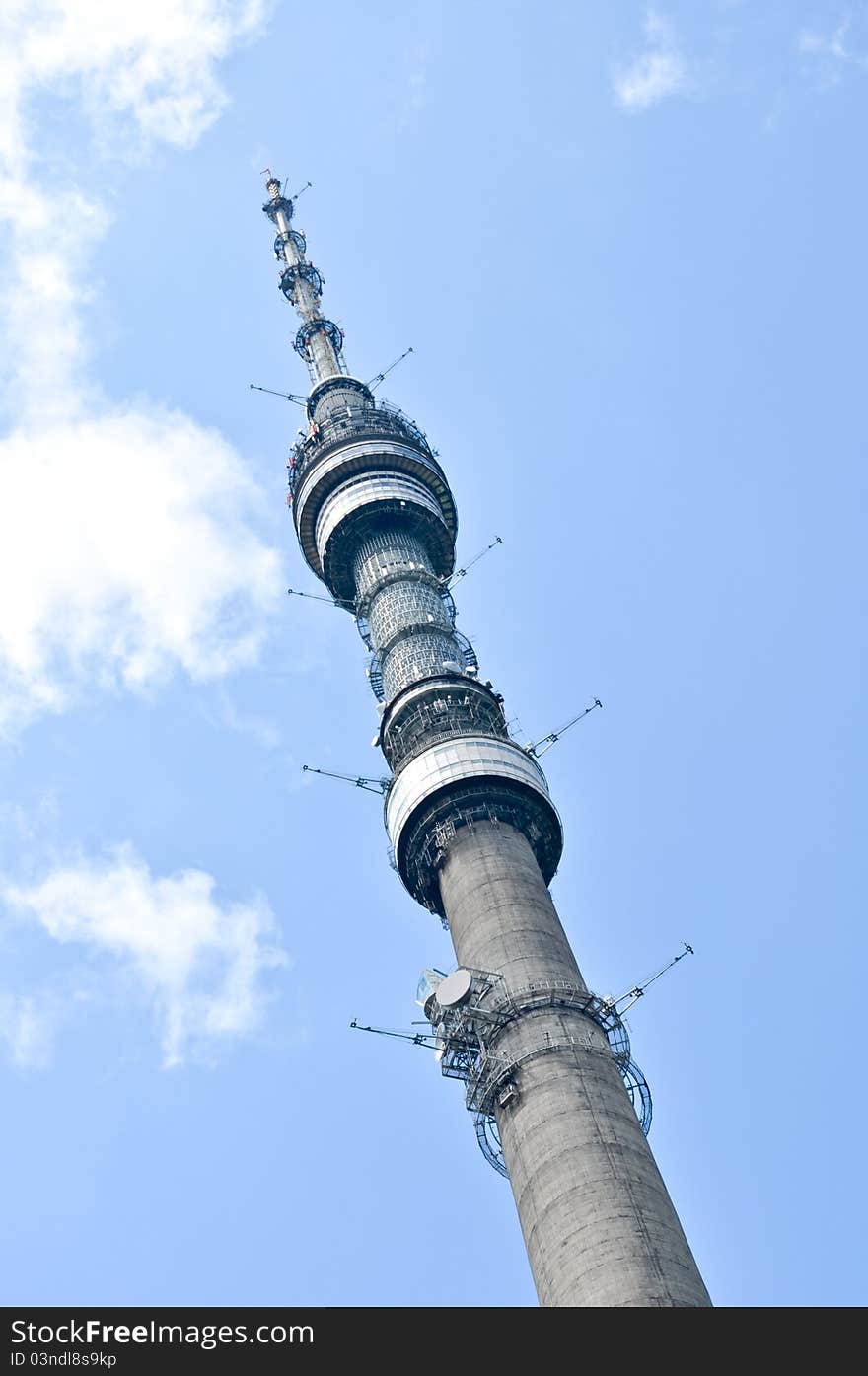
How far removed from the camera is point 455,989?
5412 cm

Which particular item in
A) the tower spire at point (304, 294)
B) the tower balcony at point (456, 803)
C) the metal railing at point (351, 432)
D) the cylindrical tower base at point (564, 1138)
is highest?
the tower spire at point (304, 294)

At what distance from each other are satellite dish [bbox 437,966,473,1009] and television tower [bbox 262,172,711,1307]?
0.11m

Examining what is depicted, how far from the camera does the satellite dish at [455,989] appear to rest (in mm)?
53719

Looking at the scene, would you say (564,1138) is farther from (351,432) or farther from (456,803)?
(351,432)

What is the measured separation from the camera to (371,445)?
85.8 m

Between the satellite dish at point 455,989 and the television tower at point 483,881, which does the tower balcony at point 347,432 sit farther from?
the satellite dish at point 455,989

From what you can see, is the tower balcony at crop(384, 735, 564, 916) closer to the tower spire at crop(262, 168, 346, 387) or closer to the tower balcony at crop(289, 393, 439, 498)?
the tower balcony at crop(289, 393, 439, 498)

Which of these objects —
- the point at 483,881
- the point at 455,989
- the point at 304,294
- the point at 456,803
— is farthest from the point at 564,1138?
the point at 304,294

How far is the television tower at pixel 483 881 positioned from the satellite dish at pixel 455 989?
11 centimetres

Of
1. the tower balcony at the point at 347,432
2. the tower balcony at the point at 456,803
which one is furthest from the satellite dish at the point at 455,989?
the tower balcony at the point at 347,432

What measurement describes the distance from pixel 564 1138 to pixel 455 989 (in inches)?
312

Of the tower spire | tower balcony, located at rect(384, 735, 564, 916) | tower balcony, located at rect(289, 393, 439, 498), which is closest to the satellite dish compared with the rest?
tower balcony, located at rect(384, 735, 564, 916)

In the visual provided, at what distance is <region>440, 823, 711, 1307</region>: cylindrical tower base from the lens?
145 feet
